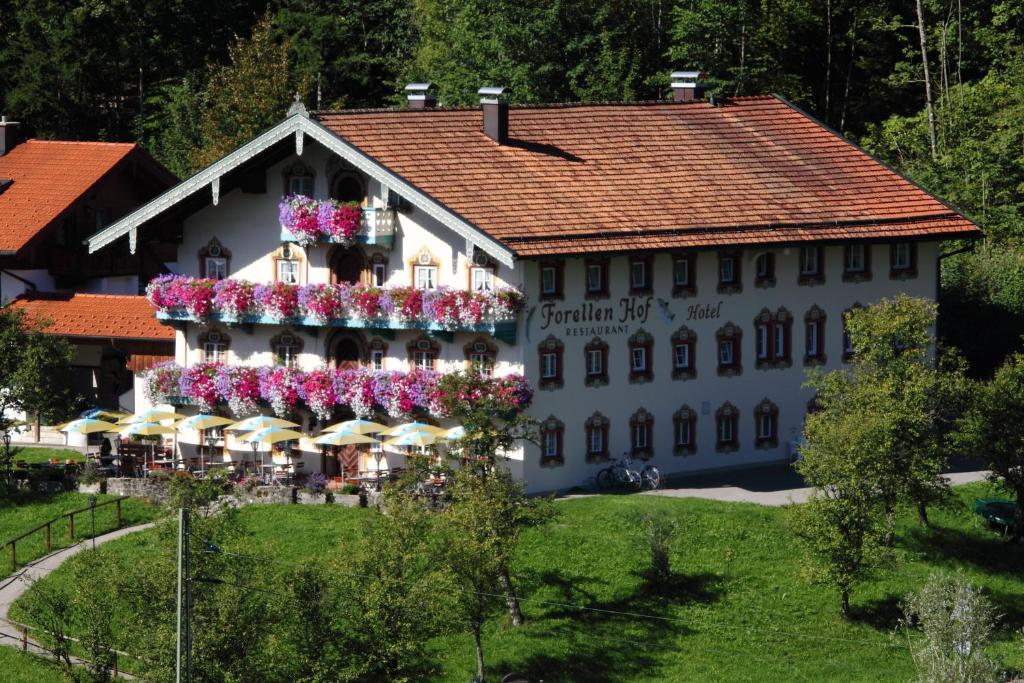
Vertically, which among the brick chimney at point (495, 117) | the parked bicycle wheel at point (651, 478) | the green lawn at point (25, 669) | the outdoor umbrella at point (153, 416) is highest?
the brick chimney at point (495, 117)

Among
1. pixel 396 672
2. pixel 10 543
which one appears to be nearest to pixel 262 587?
pixel 396 672

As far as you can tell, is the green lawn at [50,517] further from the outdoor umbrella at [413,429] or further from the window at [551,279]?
the window at [551,279]

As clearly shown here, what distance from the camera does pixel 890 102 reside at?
98.4 metres

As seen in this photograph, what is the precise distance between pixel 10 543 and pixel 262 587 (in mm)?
13529

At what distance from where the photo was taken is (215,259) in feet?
219

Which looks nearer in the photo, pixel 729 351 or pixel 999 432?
pixel 999 432

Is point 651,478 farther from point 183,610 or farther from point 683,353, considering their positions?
point 183,610

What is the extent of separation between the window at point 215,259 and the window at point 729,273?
12.7 meters

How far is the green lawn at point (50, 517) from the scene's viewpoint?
6027cm

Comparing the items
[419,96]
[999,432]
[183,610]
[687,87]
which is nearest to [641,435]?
[999,432]

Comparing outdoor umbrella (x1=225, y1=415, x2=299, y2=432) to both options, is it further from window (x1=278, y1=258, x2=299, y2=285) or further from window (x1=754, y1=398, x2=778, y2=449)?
window (x1=754, y1=398, x2=778, y2=449)

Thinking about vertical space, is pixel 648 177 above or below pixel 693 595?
above

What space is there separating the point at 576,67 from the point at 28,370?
3004cm

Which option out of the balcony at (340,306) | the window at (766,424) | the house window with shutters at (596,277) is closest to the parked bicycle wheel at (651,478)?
the window at (766,424)
